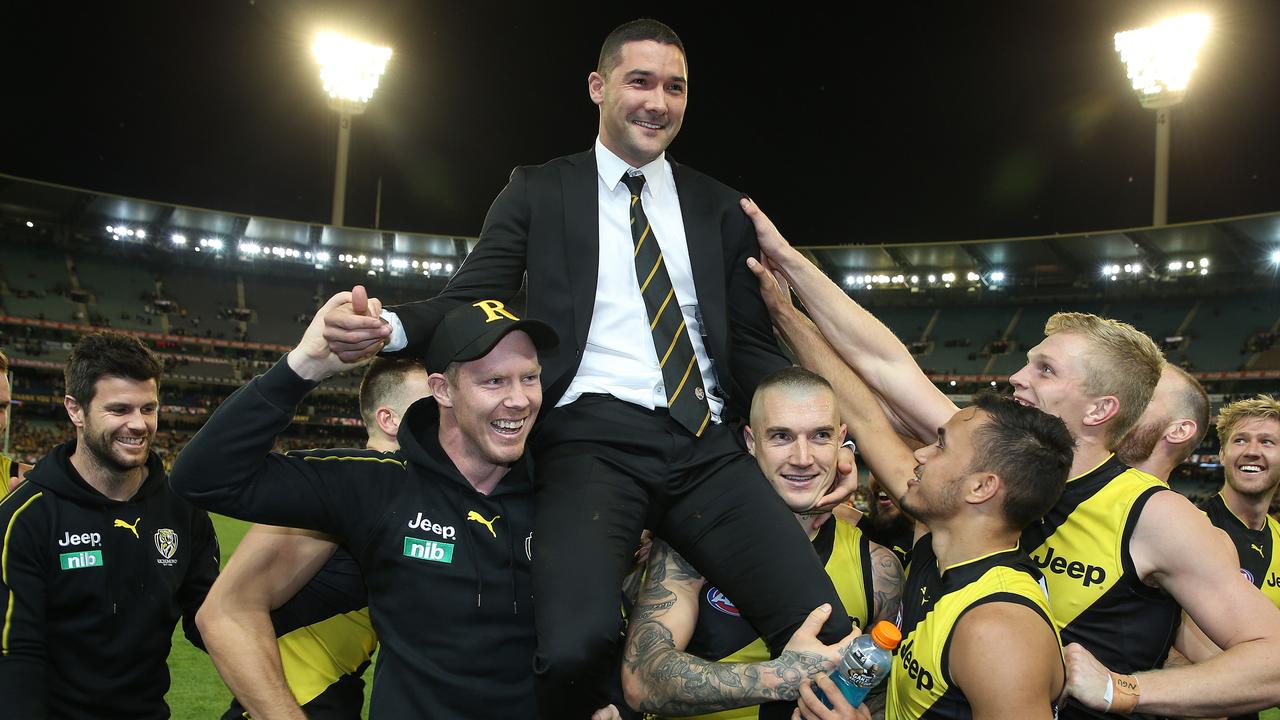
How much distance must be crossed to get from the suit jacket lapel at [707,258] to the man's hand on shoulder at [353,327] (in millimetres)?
1334

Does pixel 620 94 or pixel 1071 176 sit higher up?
pixel 1071 176

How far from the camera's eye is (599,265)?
391cm

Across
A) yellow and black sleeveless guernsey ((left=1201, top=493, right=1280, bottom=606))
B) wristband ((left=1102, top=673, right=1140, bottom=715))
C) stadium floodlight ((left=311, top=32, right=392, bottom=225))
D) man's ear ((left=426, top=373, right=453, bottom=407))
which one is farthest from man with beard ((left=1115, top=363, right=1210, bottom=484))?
stadium floodlight ((left=311, top=32, right=392, bottom=225))

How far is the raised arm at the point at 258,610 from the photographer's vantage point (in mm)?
3566

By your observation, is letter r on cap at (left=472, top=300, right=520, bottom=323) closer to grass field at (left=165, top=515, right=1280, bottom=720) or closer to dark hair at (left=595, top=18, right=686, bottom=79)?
dark hair at (left=595, top=18, right=686, bottom=79)

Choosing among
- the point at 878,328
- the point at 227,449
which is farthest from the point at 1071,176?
the point at 227,449

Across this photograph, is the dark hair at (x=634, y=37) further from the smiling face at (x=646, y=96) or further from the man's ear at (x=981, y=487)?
the man's ear at (x=981, y=487)

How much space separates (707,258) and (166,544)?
10.6 feet

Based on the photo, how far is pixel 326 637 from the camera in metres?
4.26

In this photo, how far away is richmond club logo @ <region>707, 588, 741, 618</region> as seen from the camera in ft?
13.0

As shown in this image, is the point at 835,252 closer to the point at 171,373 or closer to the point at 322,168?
the point at 322,168

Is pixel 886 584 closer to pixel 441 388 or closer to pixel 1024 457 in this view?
pixel 1024 457

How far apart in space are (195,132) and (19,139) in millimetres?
6875

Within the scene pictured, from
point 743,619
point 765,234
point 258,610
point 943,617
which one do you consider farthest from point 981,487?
point 258,610
